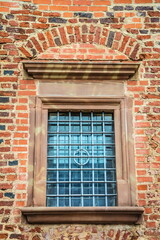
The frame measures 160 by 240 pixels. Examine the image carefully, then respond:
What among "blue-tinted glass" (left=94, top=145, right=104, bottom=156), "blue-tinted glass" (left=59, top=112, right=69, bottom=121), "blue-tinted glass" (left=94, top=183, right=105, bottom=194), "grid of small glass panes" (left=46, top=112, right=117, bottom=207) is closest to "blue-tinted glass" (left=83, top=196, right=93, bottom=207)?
"grid of small glass panes" (left=46, top=112, right=117, bottom=207)

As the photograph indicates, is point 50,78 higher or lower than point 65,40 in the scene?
lower

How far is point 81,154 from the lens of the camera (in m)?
5.76

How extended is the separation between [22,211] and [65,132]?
3.83 feet

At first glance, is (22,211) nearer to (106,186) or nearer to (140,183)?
(106,186)

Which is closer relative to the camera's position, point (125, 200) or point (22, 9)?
point (125, 200)

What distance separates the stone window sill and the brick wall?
8cm

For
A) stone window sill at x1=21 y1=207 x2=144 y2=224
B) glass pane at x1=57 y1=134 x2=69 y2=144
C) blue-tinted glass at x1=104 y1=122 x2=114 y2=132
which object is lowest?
stone window sill at x1=21 y1=207 x2=144 y2=224

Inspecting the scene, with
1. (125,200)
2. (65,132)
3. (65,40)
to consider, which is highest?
(65,40)

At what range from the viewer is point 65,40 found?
6082mm

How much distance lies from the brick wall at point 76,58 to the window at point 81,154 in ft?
0.37

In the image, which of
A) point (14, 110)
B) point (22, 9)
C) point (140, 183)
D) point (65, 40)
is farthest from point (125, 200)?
point (22, 9)

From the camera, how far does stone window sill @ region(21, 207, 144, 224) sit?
5.27m

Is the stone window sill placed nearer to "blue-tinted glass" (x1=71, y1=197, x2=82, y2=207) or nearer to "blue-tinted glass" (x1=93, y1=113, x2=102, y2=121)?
"blue-tinted glass" (x1=71, y1=197, x2=82, y2=207)

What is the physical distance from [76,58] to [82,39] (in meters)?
0.29
